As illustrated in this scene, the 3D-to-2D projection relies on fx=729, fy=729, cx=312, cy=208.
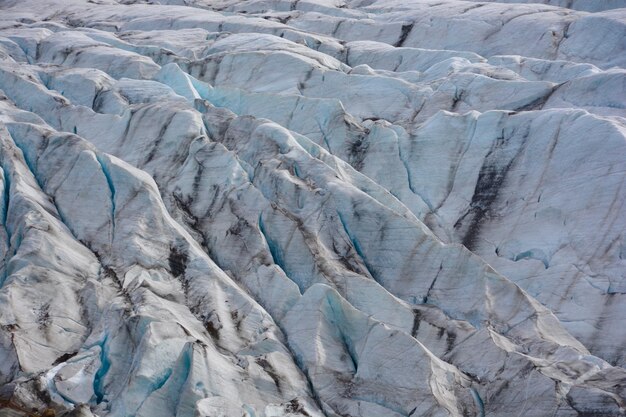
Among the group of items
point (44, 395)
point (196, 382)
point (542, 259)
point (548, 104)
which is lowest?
point (44, 395)

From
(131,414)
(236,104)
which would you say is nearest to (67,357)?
(131,414)

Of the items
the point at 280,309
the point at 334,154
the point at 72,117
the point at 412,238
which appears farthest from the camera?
the point at 72,117

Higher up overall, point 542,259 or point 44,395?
point 542,259

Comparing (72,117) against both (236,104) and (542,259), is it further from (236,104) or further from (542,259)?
(542,259)

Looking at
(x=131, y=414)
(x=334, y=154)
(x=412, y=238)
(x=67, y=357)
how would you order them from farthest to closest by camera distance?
1. (x=334, y=154)
2. (x=412, y=238)
3. (x=67, y=357)
4. (x=131, y=414)

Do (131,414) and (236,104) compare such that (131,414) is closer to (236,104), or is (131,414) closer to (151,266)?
(151,266)

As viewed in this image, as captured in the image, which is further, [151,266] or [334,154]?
[334,154]
